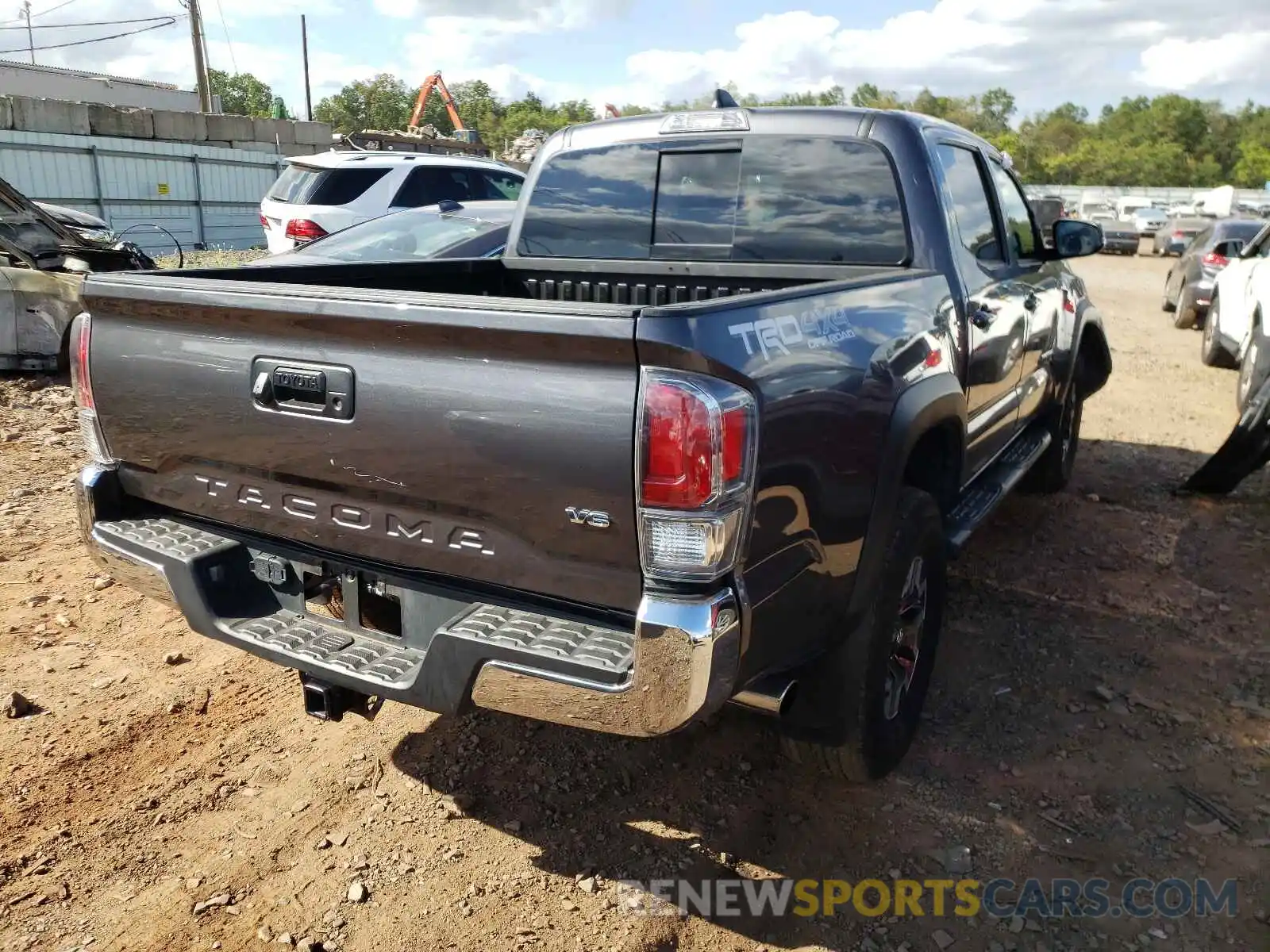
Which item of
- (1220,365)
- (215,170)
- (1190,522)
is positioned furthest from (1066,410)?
(215,170)

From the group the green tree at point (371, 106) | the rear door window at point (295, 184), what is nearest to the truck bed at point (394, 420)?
the rear door window at point (295, 184)

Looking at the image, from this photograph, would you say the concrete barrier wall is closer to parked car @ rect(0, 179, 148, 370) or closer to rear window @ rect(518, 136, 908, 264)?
parked car @ rect(0, 179, 148, 370)

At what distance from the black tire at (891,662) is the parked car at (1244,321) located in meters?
5.01

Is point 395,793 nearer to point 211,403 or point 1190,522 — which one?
point 211,403

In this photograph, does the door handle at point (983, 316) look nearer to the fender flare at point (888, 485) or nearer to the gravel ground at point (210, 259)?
the fender flare at point (888, 485)

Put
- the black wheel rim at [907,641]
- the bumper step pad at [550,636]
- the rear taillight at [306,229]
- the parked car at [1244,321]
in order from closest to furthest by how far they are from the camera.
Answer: the bumper step pad at [550,636]
the black wheel rim at [907,641]
the parked car at [1244,321]
the rear taillight at [306,229]

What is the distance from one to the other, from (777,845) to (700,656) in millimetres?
1157

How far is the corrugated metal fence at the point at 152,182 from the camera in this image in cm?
1894

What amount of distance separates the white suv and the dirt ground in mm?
7402

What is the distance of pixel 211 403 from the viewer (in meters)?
2.63

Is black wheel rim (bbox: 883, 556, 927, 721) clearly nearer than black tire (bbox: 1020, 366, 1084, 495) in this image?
Yes

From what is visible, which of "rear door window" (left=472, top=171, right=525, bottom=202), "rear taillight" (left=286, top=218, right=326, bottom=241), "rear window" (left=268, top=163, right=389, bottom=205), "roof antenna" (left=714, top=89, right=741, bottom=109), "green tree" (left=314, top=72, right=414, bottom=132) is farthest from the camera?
"green tree" (left=314, top=72, right=414, bottom=132)

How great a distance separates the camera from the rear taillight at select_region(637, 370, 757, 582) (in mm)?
2068

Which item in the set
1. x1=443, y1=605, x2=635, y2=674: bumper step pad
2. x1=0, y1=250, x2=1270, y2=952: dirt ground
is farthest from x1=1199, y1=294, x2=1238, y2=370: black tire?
x1=443, y1=605, x2=635, y2=674: bumper step pad
